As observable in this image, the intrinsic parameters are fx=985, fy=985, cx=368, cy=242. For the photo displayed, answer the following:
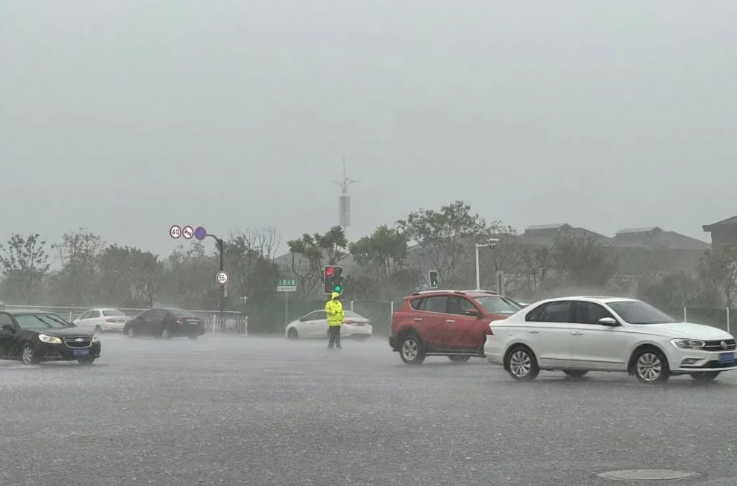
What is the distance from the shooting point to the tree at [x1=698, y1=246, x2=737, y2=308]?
5475cm

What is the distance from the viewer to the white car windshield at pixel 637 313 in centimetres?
1672

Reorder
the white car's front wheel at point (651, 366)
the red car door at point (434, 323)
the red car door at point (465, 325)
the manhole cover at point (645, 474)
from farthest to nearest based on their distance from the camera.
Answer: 1. the red car door at point (434, 323)
2. the red car door at point (465, 325)
3. the white car's front wheel at point (651, 366)
4. the manhole cover at point (645, 474)

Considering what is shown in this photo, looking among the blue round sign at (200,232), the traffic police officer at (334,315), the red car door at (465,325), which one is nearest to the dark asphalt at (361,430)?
the red car door at (465,325)

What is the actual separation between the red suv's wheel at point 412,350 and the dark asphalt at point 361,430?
3.77 meters

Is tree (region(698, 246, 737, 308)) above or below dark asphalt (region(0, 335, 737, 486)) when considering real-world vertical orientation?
above

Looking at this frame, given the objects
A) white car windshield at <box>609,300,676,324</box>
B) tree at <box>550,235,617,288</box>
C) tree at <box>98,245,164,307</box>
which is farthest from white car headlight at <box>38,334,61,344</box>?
tree at <box>98,245,164,307</box>

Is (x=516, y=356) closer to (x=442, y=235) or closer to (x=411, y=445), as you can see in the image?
(x=411, y=445)

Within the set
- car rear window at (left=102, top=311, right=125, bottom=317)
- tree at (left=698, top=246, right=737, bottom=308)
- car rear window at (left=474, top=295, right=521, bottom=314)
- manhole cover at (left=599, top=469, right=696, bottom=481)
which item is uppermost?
tree at (left=698, top=246, right=737, bottom=308)

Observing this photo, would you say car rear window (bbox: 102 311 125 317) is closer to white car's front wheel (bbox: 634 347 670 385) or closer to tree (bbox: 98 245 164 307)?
tree (bbox: 98 245 164 307)

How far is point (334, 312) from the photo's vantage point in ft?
101

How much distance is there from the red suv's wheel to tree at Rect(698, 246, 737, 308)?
3580 centimetres

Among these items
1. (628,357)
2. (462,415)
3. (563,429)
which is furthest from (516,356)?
(563,429)

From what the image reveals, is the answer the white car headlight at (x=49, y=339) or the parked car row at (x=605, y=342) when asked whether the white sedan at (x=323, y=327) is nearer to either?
the white car headlight at (x=49, y=339)

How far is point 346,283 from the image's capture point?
63.0m
